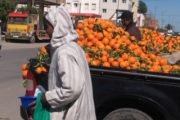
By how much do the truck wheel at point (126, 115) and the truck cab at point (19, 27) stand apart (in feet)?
117

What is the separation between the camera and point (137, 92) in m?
6.22

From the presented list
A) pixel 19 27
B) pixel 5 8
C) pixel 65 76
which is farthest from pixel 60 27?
pixel 5 8

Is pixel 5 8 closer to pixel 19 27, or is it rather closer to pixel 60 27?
pixel 19 27

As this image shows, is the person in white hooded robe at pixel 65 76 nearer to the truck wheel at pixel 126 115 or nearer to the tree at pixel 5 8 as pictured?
the truck wheel at pixel 126 115

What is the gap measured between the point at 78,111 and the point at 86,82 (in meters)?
0.23

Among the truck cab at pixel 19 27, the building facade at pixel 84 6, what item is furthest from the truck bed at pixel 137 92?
the building facade at pixel 84 6

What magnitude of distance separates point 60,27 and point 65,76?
0.39 m

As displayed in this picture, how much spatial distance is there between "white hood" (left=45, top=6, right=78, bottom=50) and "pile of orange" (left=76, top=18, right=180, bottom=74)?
245cm

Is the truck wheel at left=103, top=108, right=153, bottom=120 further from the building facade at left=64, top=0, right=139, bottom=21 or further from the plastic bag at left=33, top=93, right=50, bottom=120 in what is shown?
the building facade at left=64, top=0, right=139, bottom=21

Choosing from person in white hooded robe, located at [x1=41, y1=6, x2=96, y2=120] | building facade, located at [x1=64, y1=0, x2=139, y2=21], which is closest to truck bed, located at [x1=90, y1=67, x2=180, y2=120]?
person in white hooded robe, located at [x1=41, y1=6, x2=96, y2=120]

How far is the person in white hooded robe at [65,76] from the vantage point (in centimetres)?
403

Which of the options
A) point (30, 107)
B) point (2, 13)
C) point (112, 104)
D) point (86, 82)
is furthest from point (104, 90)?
point (2, 13)

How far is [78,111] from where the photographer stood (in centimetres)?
415

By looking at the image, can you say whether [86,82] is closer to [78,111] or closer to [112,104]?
[78,111]
